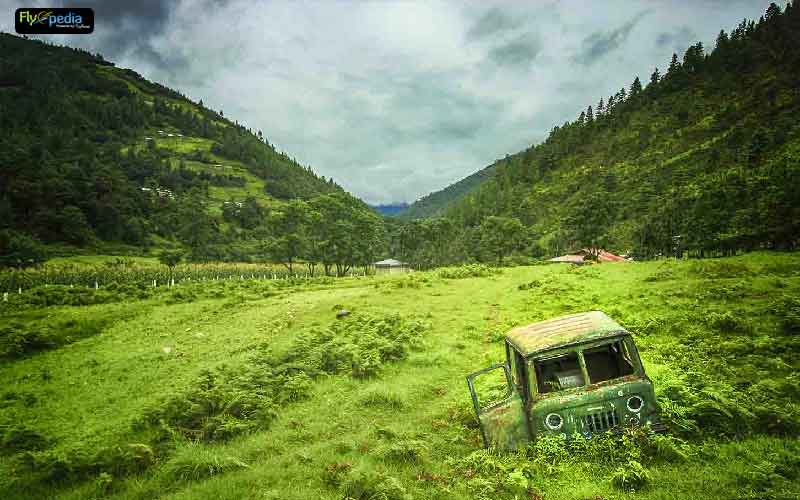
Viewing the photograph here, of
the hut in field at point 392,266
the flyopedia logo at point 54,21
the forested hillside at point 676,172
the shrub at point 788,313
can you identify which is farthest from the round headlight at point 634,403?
the hut in field at point 392,266

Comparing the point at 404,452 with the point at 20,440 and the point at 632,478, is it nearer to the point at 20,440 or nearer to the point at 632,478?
the point at 632,478

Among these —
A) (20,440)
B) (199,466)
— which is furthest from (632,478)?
(20,440)

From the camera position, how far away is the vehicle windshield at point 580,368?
8836 mm

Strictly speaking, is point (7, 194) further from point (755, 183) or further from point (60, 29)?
point (755, 183)

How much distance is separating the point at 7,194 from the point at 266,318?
99.9 meters

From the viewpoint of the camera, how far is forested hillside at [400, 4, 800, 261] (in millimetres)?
46094

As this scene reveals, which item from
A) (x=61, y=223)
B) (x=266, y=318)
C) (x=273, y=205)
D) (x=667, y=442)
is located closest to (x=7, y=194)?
(x=61, y=223)

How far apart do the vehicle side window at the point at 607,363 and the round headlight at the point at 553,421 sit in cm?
147

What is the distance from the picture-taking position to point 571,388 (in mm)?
8289

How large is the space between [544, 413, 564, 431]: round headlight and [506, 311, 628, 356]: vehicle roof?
1.29 m

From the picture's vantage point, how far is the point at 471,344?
19734 millimetres

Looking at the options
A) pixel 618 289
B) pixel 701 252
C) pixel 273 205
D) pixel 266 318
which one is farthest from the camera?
pixel 273 205

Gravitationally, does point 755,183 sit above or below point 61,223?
below

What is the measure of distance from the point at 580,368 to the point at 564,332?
2.78 feet
